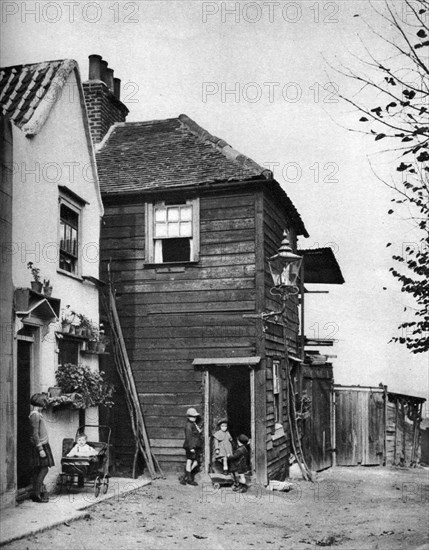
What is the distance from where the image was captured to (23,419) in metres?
10.9

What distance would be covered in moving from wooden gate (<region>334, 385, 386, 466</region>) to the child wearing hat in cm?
690

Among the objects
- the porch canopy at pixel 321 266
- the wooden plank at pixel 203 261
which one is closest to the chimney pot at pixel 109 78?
the wooden plank at pixel 203 261

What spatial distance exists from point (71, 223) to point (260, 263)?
13.5 ft

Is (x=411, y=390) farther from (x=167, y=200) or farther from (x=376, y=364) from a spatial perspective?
(x=167, y=200)

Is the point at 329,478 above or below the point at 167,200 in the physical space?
below

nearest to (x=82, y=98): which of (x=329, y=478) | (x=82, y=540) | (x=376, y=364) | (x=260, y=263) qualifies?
(x=260, y=263)

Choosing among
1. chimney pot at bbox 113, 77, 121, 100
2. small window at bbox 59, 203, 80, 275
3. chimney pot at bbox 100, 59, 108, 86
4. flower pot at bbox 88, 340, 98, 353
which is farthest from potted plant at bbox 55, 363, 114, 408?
chimney pot at bbox 113, 77, 121, 100

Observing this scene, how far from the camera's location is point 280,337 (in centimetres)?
1695

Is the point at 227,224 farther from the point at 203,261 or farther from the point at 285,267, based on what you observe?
the point at 285,267

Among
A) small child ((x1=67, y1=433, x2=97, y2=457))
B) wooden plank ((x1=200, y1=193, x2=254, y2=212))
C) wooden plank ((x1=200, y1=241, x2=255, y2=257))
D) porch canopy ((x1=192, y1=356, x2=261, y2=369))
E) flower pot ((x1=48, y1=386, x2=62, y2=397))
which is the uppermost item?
wooden plank ((x1=200, y1=193, x2=254, y2=212))

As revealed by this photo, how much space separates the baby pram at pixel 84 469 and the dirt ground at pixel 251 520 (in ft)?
1.61

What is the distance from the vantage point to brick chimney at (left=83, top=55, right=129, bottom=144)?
58.6ft

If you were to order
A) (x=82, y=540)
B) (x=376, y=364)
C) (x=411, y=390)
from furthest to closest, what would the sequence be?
(x=411, y=390)
(x=376, y=364)
(x=82, y=540)

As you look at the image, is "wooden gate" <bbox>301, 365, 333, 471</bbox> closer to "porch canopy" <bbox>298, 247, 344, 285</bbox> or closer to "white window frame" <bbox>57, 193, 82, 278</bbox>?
"porch canopy" <bbox>298, 247, 344, 285</bbox>
